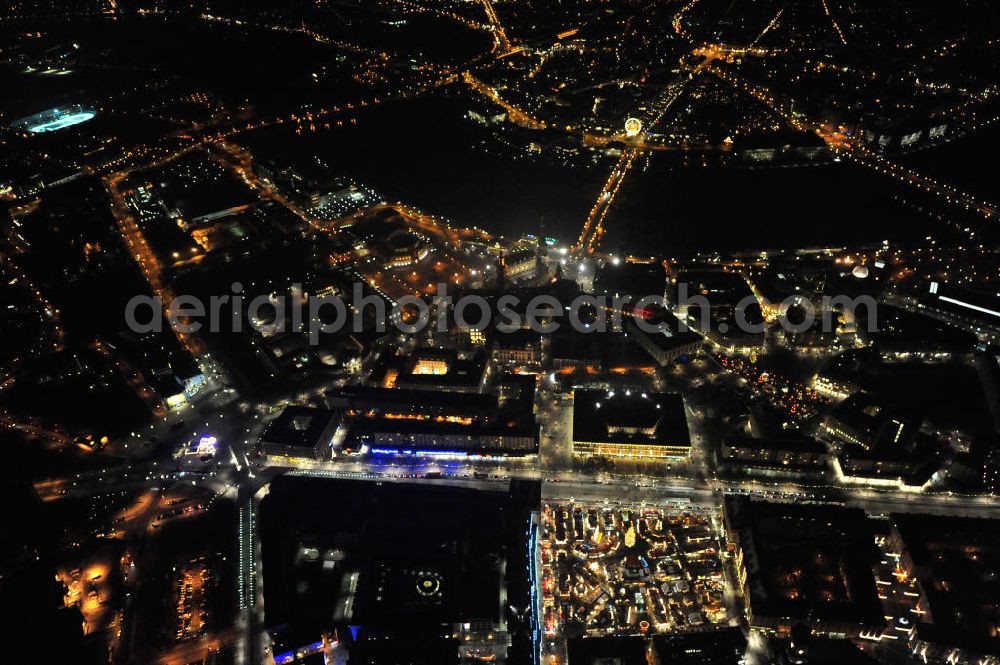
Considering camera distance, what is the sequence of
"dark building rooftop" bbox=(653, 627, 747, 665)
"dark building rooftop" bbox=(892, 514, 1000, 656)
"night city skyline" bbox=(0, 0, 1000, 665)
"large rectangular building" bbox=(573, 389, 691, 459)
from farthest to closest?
"large rectangular building" bbox=(573, 389, 691, 459) < "night city skyline" bbox=(0, 0, 1000, 665) < "dark building rooftop" bbox=(892, 514, 1000, 656) < "dark building rooftop" bbox=(653, 627, 747, 665)

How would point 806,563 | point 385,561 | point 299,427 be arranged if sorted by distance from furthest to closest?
point 299,427, point 385,561, point 806,563

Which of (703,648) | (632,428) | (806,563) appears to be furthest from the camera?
A: (632,428)

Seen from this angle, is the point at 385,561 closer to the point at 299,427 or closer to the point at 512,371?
the point at 299,427

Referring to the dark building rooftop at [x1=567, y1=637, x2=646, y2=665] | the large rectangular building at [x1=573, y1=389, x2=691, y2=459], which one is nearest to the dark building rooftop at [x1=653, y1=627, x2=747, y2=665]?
the dark building rooftop at [x1=567, y1=637, x2=646, y2=665]

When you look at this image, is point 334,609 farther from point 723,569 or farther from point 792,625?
point 792,625

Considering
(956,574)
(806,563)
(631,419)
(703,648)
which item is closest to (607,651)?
(703,648)

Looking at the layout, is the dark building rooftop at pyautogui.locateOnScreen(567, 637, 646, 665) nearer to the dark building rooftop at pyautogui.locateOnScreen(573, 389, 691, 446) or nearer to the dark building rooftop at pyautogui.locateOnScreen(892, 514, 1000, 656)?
the dark building rooftop at pyautogui.locateOnScreen(573, 389, 691, 446)

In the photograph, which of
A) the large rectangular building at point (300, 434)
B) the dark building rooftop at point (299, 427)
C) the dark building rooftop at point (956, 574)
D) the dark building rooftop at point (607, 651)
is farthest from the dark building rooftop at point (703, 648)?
the dark building rooftop at point (299, 427)

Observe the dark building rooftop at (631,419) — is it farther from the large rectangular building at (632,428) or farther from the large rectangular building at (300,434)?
the large rectangular building at (300,434)
